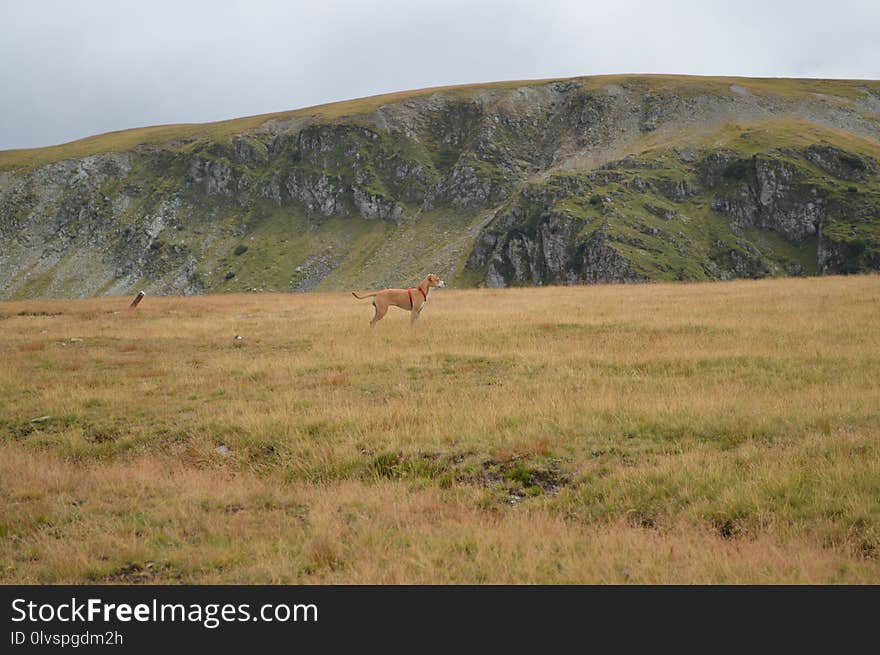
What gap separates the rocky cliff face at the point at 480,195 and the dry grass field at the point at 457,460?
81.0 metres

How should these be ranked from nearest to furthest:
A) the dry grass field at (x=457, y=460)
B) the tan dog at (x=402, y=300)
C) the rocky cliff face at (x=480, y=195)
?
the dry grass field at (x=457, y=460), the tan dog at (x=402, y=300), the rocky cliff face at (x=480, y=195)

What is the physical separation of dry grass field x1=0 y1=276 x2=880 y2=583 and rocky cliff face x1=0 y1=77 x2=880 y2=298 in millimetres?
80983

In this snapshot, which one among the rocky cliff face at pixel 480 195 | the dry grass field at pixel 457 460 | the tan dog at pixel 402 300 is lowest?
the dry grass field at pixel 457 460

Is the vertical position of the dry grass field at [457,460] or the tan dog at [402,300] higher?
the tan dog at [402,300]

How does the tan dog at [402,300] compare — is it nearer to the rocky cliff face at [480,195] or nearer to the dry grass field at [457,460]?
the dry grass field at [457,460]

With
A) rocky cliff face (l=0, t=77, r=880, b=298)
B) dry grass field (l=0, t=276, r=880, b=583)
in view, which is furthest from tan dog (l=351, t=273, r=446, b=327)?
rocky cliff face (l=0, t=77, r=880, b=298)

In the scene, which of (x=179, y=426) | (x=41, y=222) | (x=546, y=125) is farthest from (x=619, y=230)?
(x=41, y=222)

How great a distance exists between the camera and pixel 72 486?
926 cm

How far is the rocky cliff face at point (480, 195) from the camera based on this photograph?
340 ft

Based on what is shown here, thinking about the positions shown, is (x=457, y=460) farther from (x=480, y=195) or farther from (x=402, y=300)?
(x=480, y=195)

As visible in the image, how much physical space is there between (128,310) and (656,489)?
30.5 m

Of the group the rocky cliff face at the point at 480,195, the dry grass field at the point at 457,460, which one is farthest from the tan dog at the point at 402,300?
the rocky cliff face at the point at 480,195

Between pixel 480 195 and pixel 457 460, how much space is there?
134 meters

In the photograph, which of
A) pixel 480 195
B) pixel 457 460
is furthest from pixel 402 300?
pixel 480 195
